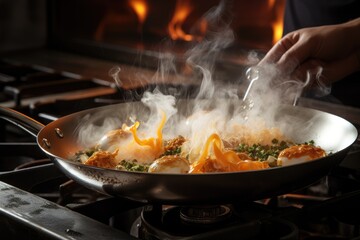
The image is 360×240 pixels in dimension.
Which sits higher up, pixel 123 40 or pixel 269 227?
pixel 123 40

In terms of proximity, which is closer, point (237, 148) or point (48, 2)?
point (237, 148)

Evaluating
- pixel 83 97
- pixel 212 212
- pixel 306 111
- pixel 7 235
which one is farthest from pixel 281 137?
pixel 83 97

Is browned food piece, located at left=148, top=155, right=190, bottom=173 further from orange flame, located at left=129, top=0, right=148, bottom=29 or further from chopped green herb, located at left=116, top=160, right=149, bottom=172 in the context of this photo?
orange flame, located at left=129, top=0, right=148, bottom=29

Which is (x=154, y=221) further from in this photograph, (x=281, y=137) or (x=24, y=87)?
(x=24, y=87)

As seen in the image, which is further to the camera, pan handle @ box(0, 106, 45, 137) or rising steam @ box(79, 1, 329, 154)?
rising steam @ box(79, 1, 329, 154)

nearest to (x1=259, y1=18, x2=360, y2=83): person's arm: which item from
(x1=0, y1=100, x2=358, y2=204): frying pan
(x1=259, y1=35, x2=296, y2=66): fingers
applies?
(x1=259, y1=35, x2=296, y2=66): fingers

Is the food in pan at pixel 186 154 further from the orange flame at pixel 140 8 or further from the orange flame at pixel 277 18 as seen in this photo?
the orange flame at pixel 140 8

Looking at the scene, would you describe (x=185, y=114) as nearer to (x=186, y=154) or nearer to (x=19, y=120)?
(x=186, y=154)
